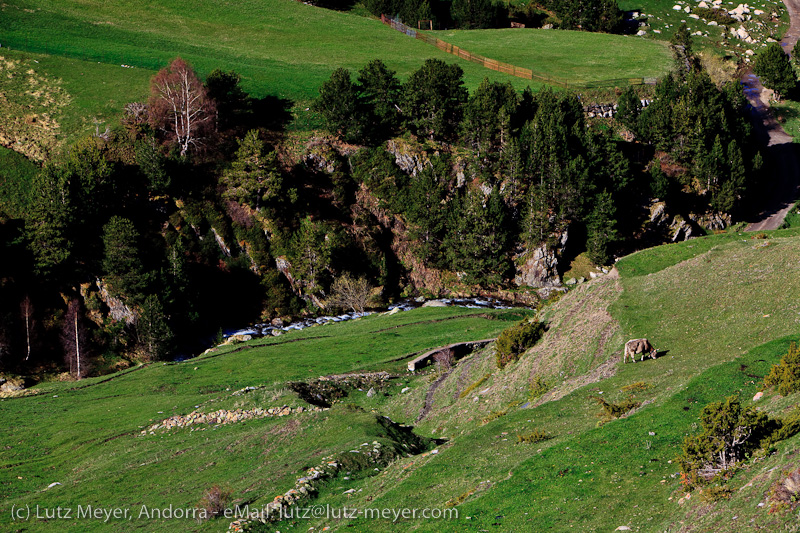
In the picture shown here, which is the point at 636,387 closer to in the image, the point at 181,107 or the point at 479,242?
the point at 479,242

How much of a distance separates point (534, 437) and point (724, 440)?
11.6 meters

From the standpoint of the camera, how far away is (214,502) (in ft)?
120

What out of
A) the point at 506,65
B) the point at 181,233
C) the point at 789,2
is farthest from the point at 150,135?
the point at 789,2

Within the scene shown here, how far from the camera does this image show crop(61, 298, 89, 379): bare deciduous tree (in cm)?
9069

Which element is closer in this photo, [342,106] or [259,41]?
[342,106]

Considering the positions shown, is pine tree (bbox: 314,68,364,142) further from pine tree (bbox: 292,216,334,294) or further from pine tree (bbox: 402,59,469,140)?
pine tree (bbox: 292,216,334,294)

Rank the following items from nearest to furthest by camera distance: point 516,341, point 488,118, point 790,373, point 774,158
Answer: point 790,373 < point 516,341 < point 488,118 < point 774,158

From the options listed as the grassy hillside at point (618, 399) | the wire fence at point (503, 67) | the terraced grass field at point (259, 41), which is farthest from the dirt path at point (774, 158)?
the grassy hillside at point (618, 399)

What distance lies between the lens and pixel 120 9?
→ 16425 cm

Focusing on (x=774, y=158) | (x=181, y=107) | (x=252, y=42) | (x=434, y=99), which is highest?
(x=252, y=42)

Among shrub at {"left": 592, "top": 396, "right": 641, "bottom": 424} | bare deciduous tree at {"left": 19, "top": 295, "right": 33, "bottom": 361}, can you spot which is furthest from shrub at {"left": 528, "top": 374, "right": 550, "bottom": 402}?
bare deciduous tree at {"left": 19, "top": 295, "right": 33, "bottom": 361}

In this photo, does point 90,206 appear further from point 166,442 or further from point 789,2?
point 789,2

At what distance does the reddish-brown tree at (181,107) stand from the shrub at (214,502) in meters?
90.6

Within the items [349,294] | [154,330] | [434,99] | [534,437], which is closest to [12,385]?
[154,330]
